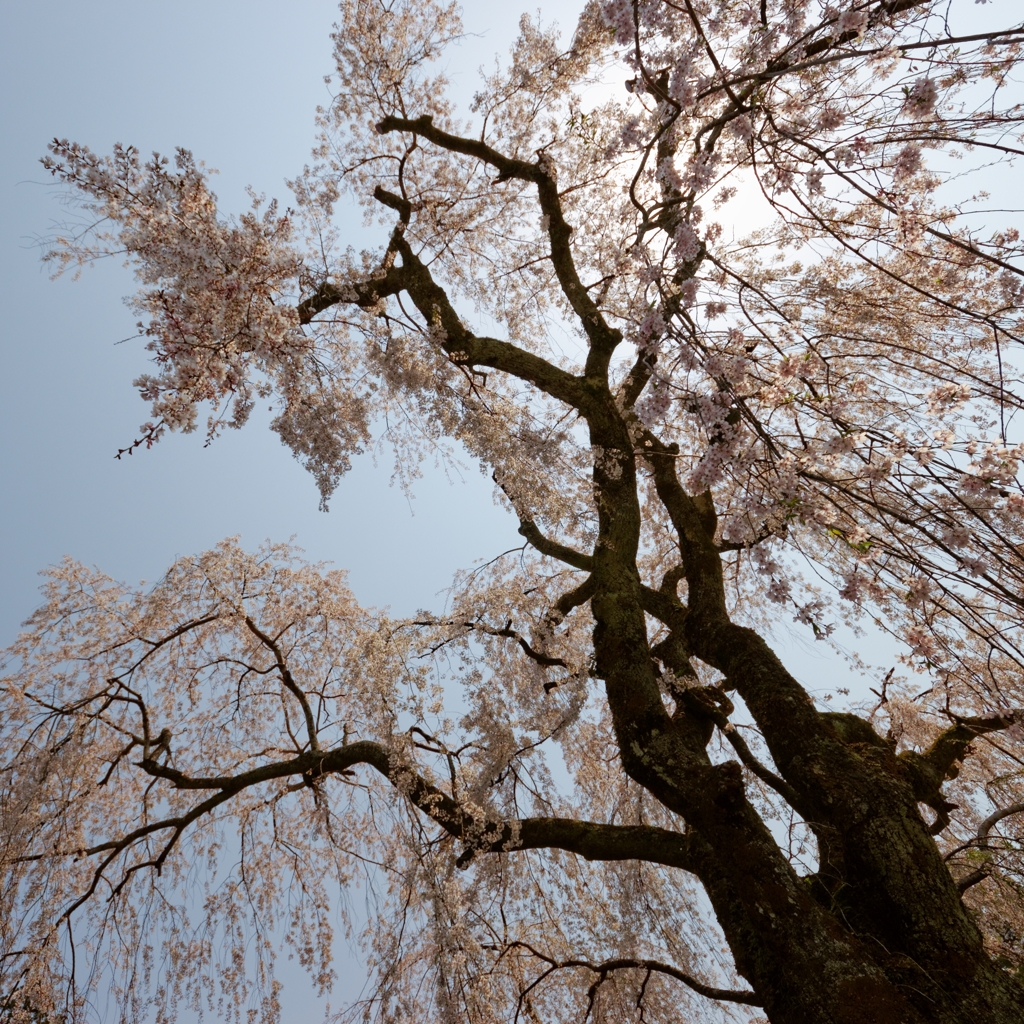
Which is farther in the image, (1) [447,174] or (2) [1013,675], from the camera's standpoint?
(1) [447,174]

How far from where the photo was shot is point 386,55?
15.0ft

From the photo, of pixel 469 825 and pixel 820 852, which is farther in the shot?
pixel 469 825

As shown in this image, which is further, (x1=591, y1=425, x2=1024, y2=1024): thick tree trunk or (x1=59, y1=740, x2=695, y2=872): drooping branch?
(x1=59, y1=740, x2=695, y2=872): drooping branch

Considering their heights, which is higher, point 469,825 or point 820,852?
point 469,825

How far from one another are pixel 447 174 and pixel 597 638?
3.98 m

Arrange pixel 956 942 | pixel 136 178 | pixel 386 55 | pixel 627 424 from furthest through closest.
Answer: pixel 386 55 < pixel 627 424 < pixel 136 178 < pixel 956 942

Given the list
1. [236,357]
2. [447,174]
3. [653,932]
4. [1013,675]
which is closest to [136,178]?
[236,357]

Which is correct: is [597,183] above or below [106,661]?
above

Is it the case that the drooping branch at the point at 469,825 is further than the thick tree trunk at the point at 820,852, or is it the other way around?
the drooping branch at the point at 469,825

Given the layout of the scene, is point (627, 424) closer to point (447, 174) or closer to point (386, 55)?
point (447, 174)

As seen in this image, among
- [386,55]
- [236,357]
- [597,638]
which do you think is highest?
[386,55]

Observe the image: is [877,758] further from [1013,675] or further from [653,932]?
[653,932]

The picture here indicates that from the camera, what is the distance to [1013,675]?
392cm

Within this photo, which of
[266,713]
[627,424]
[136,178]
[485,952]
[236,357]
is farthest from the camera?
[266,713]
